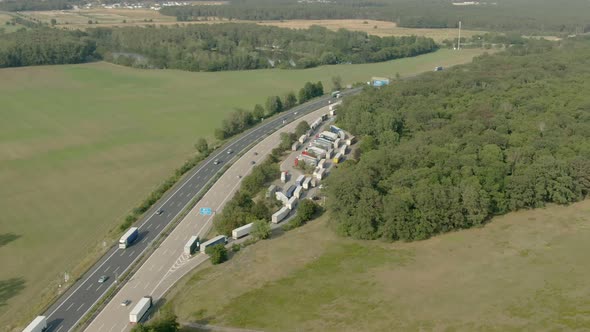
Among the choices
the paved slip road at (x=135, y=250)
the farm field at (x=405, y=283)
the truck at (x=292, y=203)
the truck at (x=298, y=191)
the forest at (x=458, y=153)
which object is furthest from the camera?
the truck at (x=298, y=191)

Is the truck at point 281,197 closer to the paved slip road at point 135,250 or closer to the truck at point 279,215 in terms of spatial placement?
the truck at point 279,215

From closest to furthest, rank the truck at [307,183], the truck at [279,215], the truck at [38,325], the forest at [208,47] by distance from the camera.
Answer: the truck at [38,325]
the truck at [279,215]
the truck at [307,183]
the forest at [208,47]

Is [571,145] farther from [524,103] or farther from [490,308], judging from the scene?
[490,308]

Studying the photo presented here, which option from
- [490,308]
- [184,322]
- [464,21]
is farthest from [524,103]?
[464,21]

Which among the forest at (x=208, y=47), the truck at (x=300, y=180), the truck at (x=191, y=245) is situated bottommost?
the truck at (x=191, y=245)

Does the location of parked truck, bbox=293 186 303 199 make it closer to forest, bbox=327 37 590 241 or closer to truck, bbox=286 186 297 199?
truck, bbox=286 186 297 199

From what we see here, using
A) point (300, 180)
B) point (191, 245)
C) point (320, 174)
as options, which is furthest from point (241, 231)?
point (320, 174)

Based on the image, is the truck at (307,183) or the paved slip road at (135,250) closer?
the paved slip road at (135,250)

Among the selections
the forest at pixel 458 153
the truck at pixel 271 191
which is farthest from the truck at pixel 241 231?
the forest at pixel 458 153
